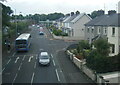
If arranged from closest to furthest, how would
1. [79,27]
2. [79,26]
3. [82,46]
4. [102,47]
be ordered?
[102,47] → [82,46] → [79,26] → [79,27]

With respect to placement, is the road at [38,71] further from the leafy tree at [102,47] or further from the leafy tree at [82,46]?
the leafy tree at [102,47]

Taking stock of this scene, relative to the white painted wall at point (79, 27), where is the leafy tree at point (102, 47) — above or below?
below

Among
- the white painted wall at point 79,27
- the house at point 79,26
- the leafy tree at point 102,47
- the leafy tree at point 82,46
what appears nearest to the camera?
the leafy tree at point 102,47

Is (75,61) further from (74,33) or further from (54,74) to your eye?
(74,33)

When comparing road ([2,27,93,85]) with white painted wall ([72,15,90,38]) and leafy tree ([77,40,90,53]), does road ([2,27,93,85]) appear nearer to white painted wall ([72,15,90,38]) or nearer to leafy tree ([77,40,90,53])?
leafy tree ([77,40,90,53])

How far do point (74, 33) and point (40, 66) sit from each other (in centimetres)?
3763

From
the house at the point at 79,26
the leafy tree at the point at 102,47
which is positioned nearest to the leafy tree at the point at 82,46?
the leafy tree at the point at 102,47

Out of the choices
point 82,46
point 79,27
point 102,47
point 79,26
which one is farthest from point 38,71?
point 79,27

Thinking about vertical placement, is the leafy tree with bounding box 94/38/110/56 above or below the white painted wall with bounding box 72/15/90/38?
below

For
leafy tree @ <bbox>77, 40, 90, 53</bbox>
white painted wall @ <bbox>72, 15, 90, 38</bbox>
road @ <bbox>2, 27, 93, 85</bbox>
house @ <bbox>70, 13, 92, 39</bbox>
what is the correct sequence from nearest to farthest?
road @ <bbox>2, 27, 93, 85</bbox> → leafy tree @ <bbox>77, 40, 90, 53</bbox> → house @ <bbox>70, 13, 92, 39</bbox> → white painted wall @ <bbox>72, 15, 90, 38</bbox>

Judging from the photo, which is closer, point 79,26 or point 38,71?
point 38,71

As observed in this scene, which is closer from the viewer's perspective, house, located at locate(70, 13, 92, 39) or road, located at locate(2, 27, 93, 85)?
road, located at locate(2, 27, 93, 85)

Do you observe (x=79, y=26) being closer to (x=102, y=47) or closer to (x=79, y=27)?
(x=79, y=27)

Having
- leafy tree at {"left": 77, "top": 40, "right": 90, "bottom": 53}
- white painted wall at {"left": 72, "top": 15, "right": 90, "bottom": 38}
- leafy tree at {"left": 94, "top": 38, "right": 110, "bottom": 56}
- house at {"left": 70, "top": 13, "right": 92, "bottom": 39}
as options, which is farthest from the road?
white painted wall at {"left": 72, "top": 15, "right": 90, "bottom": 38}
